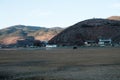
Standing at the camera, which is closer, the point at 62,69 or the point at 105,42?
the point at 62,69

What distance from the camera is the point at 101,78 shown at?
87.1ft

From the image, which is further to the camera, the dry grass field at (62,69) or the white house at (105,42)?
the white house at (105,42)

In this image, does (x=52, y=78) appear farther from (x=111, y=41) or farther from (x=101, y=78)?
(x=111, y=41)

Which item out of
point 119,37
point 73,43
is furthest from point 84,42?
point 119,37

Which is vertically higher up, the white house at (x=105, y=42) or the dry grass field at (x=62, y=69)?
the white house at (x=105, y=42)

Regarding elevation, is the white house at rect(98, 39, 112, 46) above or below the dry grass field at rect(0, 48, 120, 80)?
above

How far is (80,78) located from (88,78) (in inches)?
30.2

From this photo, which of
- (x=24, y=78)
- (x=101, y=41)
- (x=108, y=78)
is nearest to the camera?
(x=108, y=78)

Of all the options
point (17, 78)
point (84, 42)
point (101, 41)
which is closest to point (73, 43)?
point (84, 42)

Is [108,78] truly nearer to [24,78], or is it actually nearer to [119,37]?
[24,78]

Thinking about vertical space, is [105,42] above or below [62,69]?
above

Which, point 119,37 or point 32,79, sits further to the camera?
point 119,37

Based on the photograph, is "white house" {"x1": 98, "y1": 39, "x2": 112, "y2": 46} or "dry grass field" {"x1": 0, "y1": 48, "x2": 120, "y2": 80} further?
"white house" {"x1": 98, "y1": 39, "x2": 112, "y2": 46}

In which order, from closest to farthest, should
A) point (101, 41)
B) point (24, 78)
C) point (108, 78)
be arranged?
point (108, 78) → point (24, 78) → point (101, 41)
